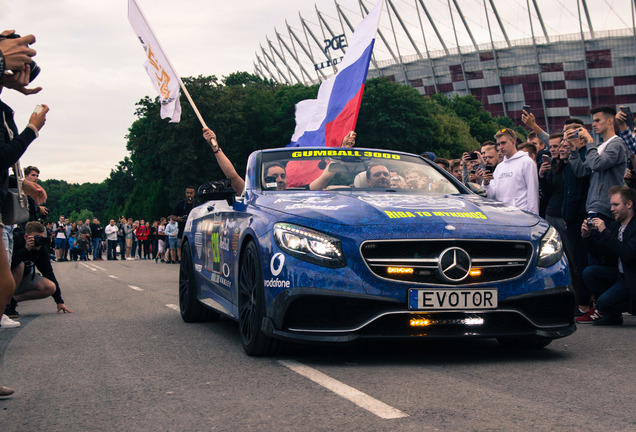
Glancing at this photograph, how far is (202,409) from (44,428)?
0.76 meters

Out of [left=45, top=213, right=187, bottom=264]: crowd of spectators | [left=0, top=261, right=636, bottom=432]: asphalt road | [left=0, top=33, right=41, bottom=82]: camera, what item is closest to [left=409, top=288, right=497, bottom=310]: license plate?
[left=0, top=261, right=636, bottom=432]: asphalt road

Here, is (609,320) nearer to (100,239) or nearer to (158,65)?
(158,65)

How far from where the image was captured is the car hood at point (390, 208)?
220 inches

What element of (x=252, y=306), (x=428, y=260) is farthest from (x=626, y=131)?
(x=252, y=306)

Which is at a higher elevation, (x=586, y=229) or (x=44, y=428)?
(x=586, y=229)

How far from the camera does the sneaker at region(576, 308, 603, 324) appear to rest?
27.7 feet

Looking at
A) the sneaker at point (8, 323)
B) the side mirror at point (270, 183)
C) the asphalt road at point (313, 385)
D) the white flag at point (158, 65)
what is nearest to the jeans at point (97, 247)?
the white flag at point (158, 65)

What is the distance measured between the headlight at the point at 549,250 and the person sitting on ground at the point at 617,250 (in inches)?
87.8

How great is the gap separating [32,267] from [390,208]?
19.1 ft

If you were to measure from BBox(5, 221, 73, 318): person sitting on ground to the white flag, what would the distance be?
306 centimetres

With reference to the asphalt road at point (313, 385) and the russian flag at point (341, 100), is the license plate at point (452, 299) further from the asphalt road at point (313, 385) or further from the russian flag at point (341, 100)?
the russian flag at point (341, 100)

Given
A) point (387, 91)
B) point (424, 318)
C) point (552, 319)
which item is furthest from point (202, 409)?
point (387, 91)

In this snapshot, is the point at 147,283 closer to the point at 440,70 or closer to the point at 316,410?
the point at 316,410

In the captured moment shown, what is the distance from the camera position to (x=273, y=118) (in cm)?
6353
